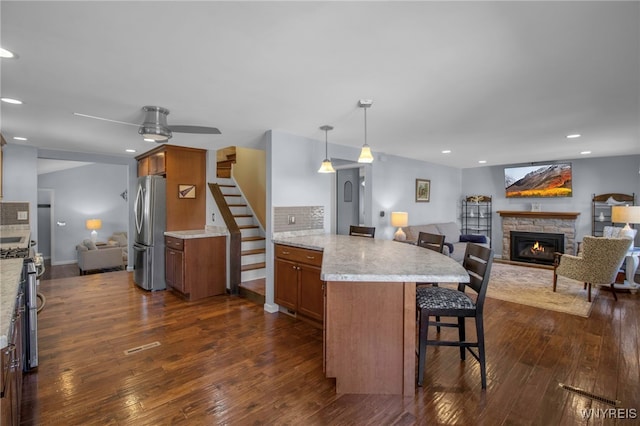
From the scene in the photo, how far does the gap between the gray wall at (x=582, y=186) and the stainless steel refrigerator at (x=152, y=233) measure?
712 centimetres

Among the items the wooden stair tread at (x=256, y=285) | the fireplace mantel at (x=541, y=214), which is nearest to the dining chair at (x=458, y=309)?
the wooden stair tread at (x=256, y=285)

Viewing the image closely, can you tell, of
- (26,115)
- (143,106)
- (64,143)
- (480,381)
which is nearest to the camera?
(480,381)

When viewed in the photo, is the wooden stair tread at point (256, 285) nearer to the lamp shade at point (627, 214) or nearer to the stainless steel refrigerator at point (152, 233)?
the stainless steel refrigerator at point (152, 233)

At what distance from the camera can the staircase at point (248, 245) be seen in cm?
443

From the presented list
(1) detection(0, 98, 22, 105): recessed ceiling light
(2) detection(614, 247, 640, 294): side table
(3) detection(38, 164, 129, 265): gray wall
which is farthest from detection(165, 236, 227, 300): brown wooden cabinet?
(2) detection(614, 247, 640, 294): side table

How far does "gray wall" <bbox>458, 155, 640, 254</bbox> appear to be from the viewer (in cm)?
592

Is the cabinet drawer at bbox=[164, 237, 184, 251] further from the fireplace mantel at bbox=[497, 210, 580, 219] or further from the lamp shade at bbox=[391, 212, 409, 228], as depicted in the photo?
the fireplace mantel at bbox=[497, 210, 580, 219]

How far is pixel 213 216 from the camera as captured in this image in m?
4.93

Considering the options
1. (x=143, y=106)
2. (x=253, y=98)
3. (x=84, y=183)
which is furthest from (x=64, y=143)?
(x=84, y=183)

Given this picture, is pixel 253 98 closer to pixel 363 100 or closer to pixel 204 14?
pixel 363 100

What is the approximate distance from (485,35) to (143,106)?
2.81 m

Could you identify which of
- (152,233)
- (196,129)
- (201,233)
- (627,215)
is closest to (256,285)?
(201,233)

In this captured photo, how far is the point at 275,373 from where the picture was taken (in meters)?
2.38

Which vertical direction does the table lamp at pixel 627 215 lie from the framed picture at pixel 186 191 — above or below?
below
